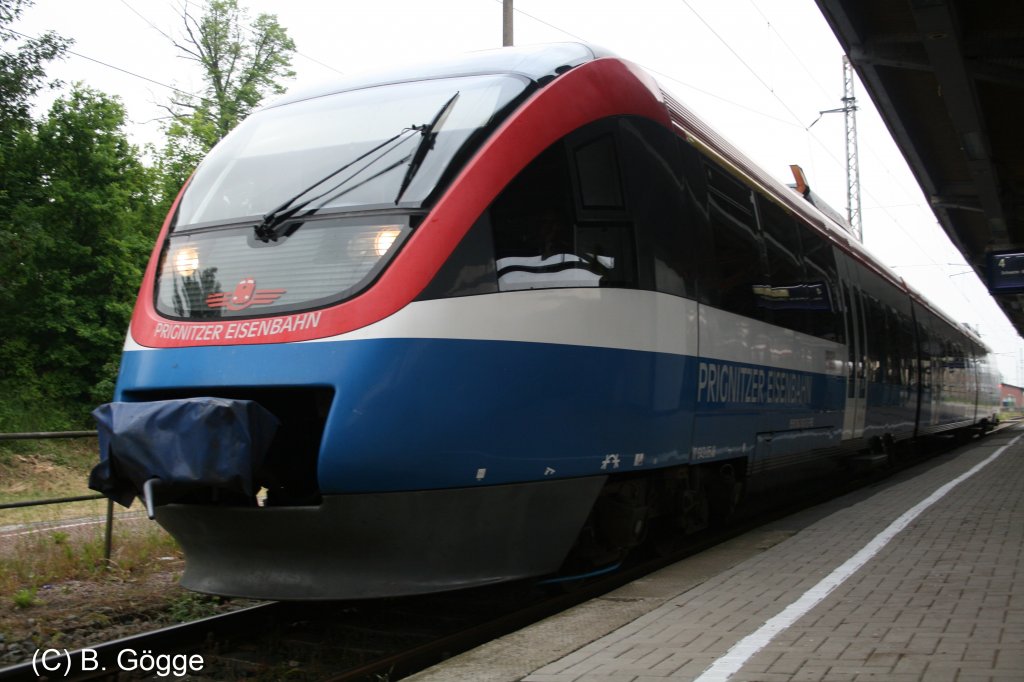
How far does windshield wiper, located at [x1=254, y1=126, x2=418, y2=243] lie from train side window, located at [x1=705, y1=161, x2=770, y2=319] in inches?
110

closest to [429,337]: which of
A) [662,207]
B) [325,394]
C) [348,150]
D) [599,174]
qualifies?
[325,394]

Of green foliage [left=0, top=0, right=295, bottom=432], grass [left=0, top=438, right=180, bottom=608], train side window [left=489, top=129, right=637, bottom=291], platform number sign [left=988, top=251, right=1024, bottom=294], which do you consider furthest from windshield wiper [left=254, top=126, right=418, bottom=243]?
green foliage [left=0, top=0, right=295, bottom=432]

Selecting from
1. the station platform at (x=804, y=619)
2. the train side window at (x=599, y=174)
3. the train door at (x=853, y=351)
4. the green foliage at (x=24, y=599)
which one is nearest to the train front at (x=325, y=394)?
the train side window at (x=599, y=174)

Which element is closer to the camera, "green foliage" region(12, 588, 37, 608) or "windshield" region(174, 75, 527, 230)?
"windshield" region(174, 75, 527, 230)

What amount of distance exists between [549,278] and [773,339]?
389cm

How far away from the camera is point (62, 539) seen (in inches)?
314

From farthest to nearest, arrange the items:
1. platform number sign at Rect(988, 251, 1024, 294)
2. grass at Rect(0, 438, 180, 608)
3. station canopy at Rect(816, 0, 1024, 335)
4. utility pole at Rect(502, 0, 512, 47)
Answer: platform number sign at Rect(988, 251, 1024, 294), utility pole at Rect(502, 0, 512, 47), station canopy at Rect(816, 0, 1024, 335), grass at Rect(0, 438, 180, 608)

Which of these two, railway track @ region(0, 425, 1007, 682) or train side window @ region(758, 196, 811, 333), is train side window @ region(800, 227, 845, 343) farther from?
railway track @ region(0, 425, 1007, 682)

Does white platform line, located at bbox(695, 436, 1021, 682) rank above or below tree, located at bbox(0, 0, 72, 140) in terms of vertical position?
below

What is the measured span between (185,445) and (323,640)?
1.61 m

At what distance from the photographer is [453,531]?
525 centimetres

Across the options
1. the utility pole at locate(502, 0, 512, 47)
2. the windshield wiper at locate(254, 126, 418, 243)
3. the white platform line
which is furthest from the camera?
the utility pole at locate(502, 0, 512, 47)

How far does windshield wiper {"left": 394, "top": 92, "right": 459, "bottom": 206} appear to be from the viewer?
18.0ft

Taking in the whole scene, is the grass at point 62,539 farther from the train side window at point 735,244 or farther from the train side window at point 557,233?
the train side window at point 735,244
